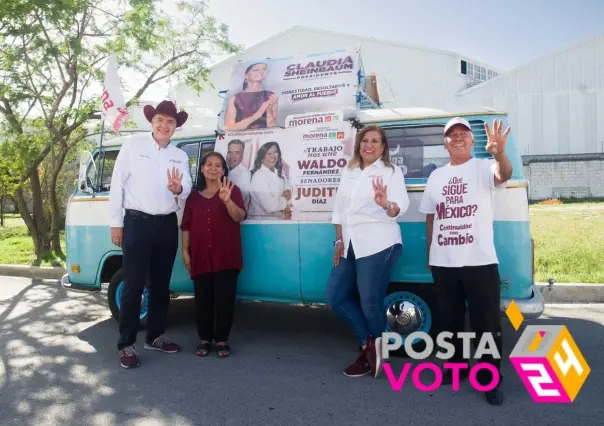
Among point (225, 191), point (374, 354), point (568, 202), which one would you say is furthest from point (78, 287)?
point (568, 202)

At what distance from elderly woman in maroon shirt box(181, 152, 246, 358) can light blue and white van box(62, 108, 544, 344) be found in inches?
13.9

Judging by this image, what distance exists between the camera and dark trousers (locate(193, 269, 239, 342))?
445 centimetres

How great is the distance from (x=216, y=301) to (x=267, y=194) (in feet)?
3.44


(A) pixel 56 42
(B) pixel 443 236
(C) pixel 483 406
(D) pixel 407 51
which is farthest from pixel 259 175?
(D) pixel 407 51

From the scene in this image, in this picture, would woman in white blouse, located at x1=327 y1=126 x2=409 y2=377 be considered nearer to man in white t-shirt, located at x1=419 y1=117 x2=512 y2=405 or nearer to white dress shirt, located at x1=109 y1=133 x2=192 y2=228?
man in white t-shirt, located at x1=419 y1=117 x2=512 y2=405

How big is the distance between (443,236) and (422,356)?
116 centimetres

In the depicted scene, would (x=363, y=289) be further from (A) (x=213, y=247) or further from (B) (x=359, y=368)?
(A) (x=213, y=247)

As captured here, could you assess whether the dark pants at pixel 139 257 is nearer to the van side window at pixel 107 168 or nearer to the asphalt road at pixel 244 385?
the asphalt road at pixel 244 385

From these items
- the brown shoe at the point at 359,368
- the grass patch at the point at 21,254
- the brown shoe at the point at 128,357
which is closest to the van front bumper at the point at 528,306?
the brown shoe at the point at 359,368

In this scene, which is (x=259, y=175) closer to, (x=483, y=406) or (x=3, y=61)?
(x=483, y=406)

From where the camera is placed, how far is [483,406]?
133 inches

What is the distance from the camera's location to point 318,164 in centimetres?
451

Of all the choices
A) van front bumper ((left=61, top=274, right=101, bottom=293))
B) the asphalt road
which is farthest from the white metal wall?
van front bumper ((left=61, top=274, right=101, bottom=293))

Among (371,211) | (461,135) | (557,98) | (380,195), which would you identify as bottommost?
(371,211)
